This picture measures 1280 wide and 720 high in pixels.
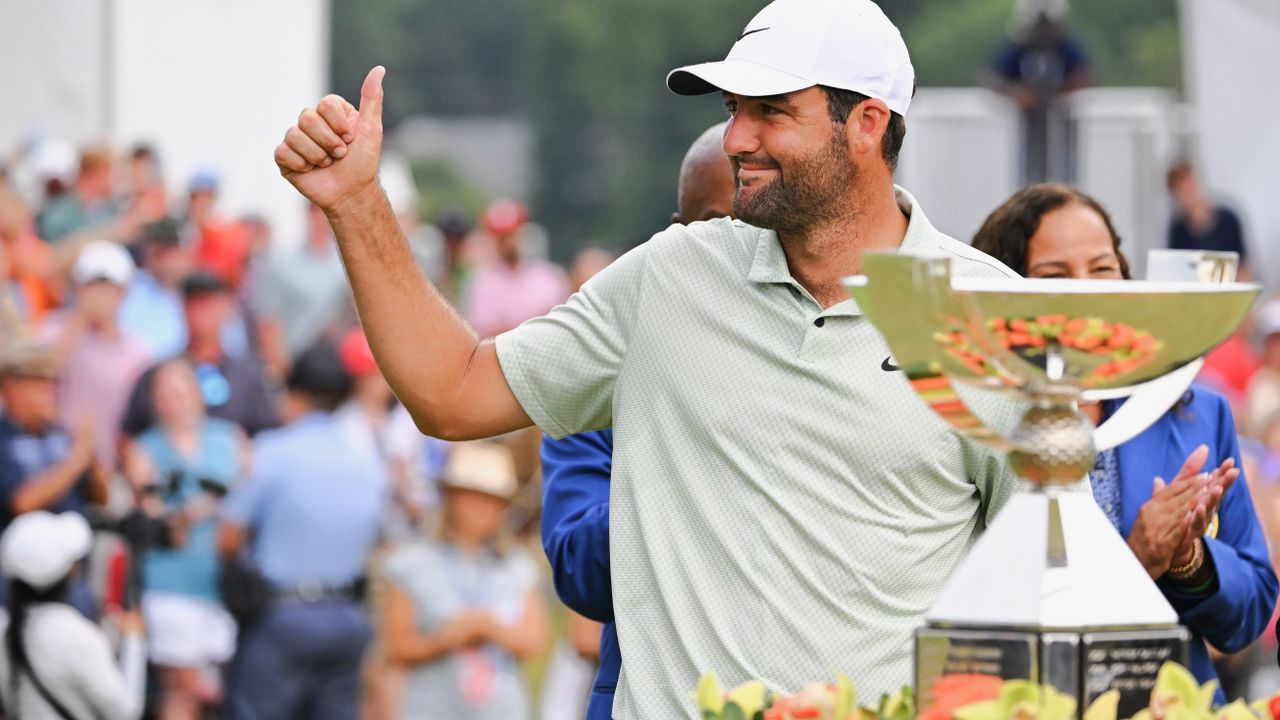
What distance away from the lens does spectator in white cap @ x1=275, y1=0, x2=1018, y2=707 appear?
326 centimetres

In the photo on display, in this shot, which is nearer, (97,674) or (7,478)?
(97,674)

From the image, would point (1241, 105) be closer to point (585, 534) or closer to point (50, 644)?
point (50, 644)

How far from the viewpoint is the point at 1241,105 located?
13672mm

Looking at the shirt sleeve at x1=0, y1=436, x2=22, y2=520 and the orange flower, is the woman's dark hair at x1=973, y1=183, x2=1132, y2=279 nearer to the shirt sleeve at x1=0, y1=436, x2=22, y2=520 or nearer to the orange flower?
the orange flower

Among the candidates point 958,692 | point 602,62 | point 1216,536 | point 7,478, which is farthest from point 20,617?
point 602,62

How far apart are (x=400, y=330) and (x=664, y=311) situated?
0.42 metres

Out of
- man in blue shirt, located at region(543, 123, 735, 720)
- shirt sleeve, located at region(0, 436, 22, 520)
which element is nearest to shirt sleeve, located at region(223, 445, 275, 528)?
shirt sleeve, located at region(0, 436, 22, 520)

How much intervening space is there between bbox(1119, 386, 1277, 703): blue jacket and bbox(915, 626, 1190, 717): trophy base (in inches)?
64.6

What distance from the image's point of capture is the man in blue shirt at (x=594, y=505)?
411cm

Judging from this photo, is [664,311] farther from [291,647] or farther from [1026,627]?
[291,647]

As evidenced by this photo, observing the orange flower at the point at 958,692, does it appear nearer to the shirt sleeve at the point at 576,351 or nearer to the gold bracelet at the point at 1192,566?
the shirt sleeve at the point at 576,351

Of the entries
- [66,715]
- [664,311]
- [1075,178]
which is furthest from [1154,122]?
[664,311]

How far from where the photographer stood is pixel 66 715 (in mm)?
7723

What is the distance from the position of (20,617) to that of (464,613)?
1.62 meters
